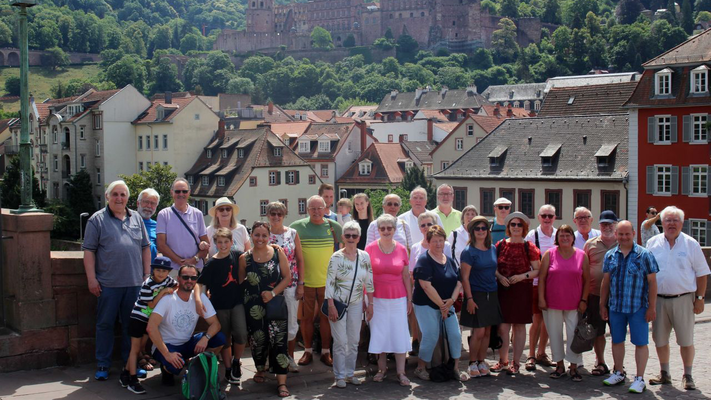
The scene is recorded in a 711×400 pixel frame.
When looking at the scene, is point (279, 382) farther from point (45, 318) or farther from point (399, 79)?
point (399, 79)

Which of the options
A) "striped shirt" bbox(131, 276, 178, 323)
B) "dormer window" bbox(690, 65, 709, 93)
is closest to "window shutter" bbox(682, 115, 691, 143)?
"dormer window" bbox(690, 65, 709, 93)

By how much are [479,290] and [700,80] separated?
26.9m

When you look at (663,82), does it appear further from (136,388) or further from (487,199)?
(136,388)

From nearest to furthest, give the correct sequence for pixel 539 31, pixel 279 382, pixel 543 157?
1. pixel 279 382
2. pixel 543 157
3. pixel 539 31

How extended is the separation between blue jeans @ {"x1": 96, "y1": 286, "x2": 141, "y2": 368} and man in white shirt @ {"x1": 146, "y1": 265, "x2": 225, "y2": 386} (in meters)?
0.55

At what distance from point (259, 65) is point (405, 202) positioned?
4415 inches

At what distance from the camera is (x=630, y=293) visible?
28.0 ft

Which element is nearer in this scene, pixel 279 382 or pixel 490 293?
Result: pixel 279 382

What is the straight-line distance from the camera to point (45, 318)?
830 centimetres

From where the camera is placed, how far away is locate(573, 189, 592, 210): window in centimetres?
3534

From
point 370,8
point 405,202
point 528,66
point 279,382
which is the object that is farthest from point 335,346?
point 370,8

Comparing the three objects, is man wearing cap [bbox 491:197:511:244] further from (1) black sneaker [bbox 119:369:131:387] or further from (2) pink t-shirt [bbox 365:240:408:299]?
(1) black sneaker [bbox 119:369:131:387]

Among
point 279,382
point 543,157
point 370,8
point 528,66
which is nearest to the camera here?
point 279,382

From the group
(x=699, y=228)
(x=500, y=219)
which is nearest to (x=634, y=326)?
(x=500, y=219)
